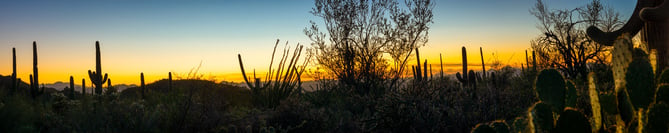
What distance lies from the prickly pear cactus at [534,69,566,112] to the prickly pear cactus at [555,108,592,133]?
0.07 m

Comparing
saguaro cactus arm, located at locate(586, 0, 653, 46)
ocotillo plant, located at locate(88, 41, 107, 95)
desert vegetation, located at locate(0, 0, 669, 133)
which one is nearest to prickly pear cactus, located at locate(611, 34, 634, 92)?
desert vegetation, located at locate(0, 0, 669, 133)

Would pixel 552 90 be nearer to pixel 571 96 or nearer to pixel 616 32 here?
pixel 571 96

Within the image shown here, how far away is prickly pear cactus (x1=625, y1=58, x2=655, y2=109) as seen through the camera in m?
1.79

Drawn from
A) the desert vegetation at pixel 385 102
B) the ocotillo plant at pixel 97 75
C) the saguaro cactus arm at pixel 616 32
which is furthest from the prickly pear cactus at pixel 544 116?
the ocotillo plant at pixel 97 75

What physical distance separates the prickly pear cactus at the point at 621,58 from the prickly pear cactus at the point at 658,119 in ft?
0.71

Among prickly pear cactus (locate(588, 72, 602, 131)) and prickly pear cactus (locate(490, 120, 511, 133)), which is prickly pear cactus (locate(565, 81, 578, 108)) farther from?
prickly pear cactus (locate(490, 120, 511, 133))

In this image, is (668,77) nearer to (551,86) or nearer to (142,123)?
(551,86)

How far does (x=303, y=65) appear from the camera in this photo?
12430 mm

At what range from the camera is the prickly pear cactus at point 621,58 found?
182cm

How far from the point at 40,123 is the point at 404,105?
16.2 ft

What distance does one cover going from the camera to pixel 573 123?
6.09 ft

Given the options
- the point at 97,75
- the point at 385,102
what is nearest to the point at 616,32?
the point at 385,102

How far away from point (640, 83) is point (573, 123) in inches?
11.7

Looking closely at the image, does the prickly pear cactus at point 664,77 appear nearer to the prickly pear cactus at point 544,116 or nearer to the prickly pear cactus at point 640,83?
the prickly pear cactus at point 640,83
